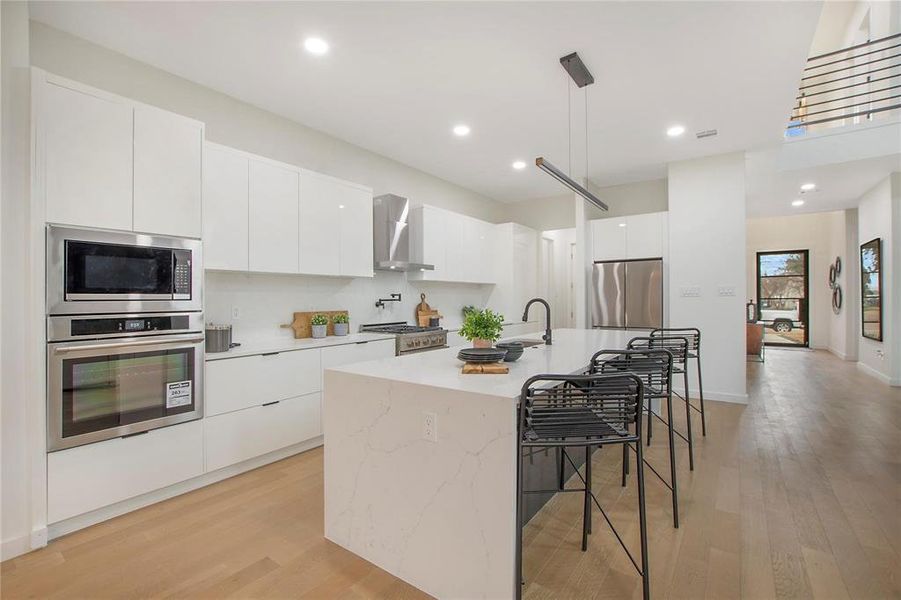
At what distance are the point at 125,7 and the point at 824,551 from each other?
4658 mm

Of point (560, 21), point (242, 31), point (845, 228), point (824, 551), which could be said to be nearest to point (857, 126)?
point (845, 228)

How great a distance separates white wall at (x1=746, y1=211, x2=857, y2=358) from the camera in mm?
8932

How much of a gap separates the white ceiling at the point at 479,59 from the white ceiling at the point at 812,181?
1014 millimetres

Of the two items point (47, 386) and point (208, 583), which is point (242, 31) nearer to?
point (47, 386)

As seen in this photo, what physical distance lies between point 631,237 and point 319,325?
4.08 m

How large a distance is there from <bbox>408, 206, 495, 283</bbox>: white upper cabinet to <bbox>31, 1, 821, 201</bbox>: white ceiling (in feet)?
3.44

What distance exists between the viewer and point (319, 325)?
3.84 meters

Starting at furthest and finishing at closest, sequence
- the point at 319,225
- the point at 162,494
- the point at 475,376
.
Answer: the point at 319,225 < the point at 162,494 < the point at 475,376

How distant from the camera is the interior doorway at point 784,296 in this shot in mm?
9555

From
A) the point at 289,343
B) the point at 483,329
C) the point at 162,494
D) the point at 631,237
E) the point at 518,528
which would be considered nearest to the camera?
the point at 518,528

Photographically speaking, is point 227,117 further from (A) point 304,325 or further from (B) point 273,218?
(A) point 304,325

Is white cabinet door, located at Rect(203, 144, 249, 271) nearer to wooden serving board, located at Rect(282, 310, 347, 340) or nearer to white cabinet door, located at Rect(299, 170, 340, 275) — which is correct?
white cabinet door, located at Rect(299, 170, 340, 275)

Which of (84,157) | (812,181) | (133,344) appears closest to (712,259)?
(812,181)

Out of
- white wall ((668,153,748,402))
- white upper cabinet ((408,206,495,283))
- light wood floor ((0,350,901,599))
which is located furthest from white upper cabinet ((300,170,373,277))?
white wall ((668,153,748,402))
